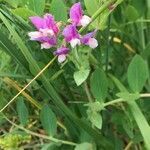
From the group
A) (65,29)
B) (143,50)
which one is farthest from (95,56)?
(65,29)

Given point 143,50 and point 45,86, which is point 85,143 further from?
point 143,50

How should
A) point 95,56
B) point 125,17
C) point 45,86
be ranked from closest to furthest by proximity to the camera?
1. point 45,86
2. point 95,56
3. point 125,17

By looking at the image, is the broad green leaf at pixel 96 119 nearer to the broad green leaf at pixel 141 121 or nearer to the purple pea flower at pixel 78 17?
the broad green leaf at pixel 141 121

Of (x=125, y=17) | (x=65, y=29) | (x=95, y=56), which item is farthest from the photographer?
(x=125, y=17)

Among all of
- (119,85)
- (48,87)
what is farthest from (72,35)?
(119,85)

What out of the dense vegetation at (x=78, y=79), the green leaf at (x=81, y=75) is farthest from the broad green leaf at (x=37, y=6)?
the green leaf at (x=81, y=75)

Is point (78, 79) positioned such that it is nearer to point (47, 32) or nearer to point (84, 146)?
point (47, 32)

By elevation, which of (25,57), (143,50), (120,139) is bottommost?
(120,139)

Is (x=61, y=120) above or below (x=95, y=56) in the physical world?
below

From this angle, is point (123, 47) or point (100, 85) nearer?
point (100, 85)
